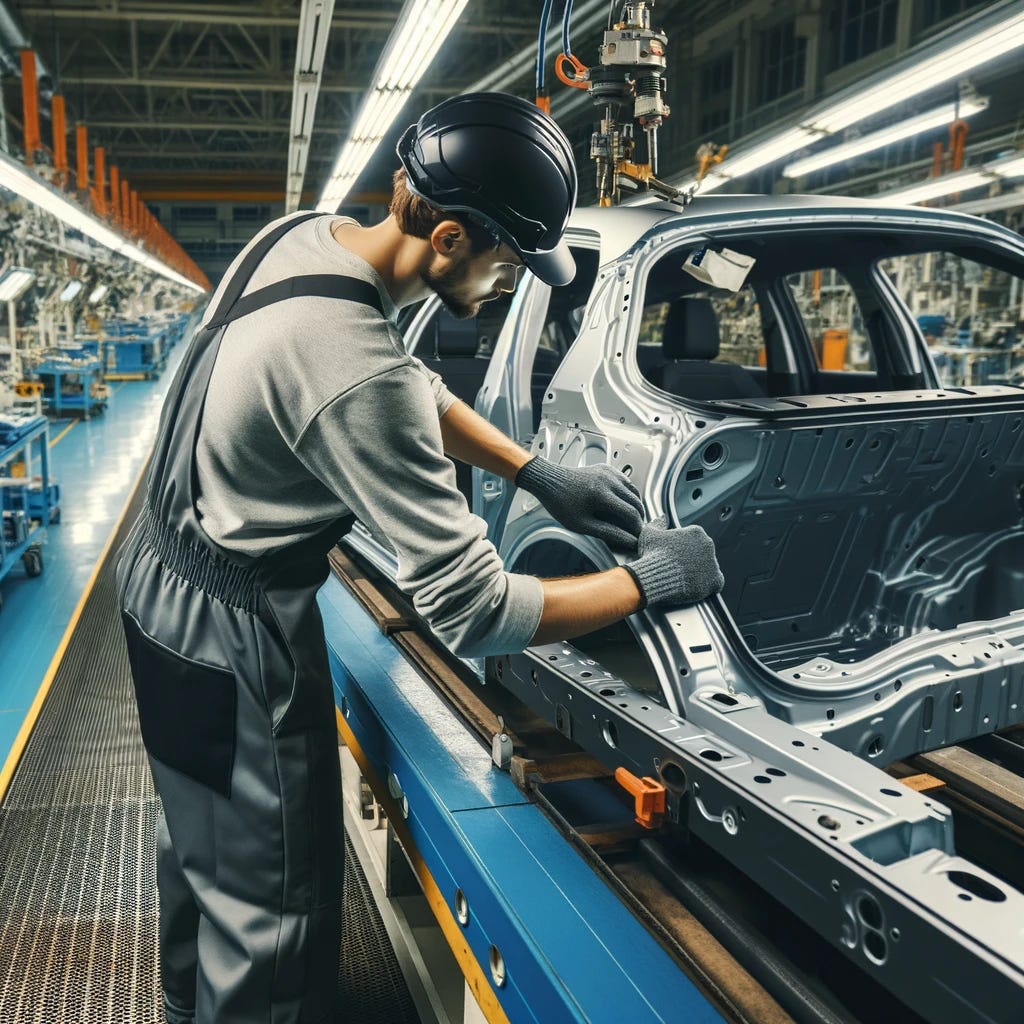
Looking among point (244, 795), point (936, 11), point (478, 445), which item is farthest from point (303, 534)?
point (936, 11)

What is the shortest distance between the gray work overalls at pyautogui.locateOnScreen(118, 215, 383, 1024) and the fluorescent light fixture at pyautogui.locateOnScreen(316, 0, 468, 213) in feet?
5.61

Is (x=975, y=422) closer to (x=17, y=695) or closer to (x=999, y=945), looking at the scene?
(x=999, y=945)

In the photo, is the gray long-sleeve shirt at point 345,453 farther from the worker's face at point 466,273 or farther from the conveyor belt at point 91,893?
the conveyor belt at point 91,893

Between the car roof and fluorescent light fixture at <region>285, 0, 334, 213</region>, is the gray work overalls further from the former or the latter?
fluorescent light fixture at <region>285, 0, 334, 213</region>

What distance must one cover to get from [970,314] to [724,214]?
990 cm

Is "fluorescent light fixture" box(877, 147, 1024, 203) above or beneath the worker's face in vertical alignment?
above

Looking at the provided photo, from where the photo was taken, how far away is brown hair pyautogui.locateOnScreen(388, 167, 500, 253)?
5.10ft

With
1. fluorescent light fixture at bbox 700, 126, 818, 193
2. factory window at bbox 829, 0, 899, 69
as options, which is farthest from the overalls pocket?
factory window at bbox 829, 0, 899, 69

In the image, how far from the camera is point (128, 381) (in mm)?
18672

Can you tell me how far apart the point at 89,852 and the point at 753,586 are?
6.99 ft

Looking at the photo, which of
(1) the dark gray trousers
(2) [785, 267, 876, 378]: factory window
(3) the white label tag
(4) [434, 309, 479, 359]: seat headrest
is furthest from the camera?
(2) [785, 267, 876, 378]: factory window

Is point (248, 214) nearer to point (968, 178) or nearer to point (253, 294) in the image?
point (968, 178)

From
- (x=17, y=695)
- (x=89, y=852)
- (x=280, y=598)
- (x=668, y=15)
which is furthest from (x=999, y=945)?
(x=668, y=15)

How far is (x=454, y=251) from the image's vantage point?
1.57 metres
